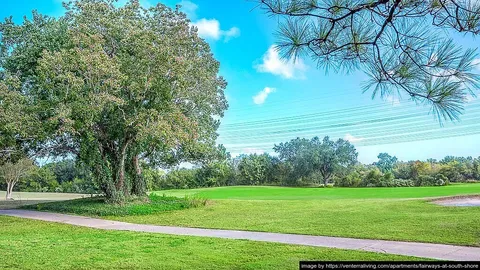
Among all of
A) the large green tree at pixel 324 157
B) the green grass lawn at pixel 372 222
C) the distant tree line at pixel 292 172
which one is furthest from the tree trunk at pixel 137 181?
the large green tree at pixel 324 157

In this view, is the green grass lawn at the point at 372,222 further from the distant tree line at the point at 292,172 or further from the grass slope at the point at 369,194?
the distant tree line at the point at 292,172

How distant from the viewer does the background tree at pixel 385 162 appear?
30500mm

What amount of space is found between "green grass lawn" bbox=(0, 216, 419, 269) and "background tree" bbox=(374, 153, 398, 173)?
83.0 ft

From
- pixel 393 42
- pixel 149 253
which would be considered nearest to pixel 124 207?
pixel 149 253

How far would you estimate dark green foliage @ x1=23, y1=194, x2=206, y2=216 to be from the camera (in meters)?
13.1

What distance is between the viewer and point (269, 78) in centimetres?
1820

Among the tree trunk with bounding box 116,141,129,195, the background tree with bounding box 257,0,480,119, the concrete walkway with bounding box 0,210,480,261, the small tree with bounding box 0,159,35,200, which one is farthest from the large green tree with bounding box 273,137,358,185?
the background tree with bounding box 257,0,480,119

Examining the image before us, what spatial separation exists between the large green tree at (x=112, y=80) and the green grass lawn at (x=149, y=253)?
4.45m

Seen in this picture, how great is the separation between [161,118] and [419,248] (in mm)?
8652

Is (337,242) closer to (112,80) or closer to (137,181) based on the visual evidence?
(112,80)

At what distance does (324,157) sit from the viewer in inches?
1377

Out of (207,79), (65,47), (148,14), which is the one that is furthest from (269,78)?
(65,47)

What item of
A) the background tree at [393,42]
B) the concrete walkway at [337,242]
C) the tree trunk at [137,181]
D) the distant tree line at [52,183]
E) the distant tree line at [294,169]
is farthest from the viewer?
the distant tree line at [294,169]

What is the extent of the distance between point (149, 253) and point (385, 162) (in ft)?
94.5
